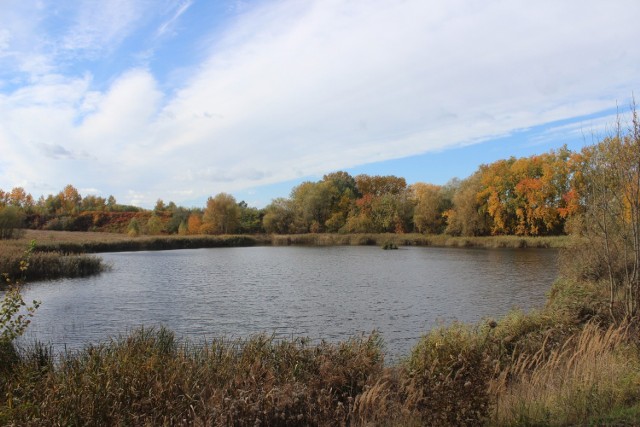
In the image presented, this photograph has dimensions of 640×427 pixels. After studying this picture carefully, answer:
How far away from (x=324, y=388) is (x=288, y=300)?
13.9 meters

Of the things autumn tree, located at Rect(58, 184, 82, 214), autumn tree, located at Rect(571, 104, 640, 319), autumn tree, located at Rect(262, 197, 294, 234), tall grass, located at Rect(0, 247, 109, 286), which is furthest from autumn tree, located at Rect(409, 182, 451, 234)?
autumn tree, located at Rect(58, 184, 82, 214)

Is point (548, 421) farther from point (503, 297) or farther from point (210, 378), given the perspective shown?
point (503, 297)

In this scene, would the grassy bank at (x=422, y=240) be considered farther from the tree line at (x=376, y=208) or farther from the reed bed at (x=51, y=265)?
the reed bed at (x=51, y=265)

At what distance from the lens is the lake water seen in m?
15.0

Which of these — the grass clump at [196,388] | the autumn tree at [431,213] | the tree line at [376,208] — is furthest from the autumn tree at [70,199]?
the grass clump at [196,388]

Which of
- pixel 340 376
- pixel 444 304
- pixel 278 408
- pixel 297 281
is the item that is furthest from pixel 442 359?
pixel 297 281

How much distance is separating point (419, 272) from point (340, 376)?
24796 millimetres

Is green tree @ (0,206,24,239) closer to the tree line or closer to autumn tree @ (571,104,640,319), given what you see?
the tree line

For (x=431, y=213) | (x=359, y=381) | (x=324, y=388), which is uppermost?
(x=431, y=213)

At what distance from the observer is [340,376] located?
782 cm

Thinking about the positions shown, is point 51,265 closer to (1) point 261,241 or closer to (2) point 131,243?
(2) point 131,243

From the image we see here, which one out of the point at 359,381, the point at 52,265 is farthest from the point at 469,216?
the point at 359,381

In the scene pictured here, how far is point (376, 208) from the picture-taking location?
270ft

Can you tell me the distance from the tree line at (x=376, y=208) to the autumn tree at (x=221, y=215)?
20 centimetres
